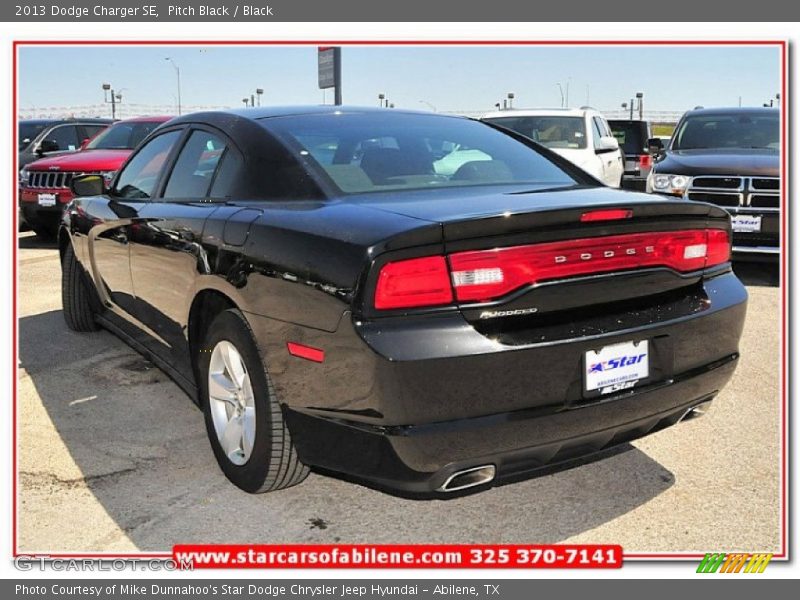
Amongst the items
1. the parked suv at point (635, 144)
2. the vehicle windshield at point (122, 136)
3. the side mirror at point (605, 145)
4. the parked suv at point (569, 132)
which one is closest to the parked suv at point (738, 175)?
the side mirror at point (605, 145)

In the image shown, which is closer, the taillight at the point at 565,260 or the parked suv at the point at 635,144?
the taillight at the point at 565,260

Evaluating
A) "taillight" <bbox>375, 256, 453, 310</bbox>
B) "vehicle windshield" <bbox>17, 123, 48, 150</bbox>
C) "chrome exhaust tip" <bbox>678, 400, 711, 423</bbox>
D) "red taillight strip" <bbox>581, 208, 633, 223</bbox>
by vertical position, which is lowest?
"chrome exhaust tip" <bbox>678, 400, 711, 423</bbox>

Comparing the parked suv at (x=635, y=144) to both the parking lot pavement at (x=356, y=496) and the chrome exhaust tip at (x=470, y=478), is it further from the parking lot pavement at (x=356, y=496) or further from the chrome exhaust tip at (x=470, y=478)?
the chrome exhaust tip at (x=470, y=478)

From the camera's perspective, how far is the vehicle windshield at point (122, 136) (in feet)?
35.2

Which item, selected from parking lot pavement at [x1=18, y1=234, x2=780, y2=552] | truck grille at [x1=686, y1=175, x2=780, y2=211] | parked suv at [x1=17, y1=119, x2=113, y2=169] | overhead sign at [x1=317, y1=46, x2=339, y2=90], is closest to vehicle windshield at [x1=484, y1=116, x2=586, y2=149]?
truck grille at [x1=686, y1=175, x2=780, y2=211]

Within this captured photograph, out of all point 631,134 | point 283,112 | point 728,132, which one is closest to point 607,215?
point 283,112

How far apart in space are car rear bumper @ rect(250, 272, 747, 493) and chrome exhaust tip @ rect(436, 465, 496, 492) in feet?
0.08

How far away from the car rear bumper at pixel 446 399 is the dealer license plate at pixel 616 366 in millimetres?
27

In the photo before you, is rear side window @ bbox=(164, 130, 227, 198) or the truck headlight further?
the truck headlight

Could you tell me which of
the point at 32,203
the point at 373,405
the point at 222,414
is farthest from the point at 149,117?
the point at 373,405

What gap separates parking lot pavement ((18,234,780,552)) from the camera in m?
2.84

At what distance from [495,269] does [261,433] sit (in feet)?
3.61

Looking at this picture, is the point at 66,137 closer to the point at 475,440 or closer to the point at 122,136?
the point at 122,136

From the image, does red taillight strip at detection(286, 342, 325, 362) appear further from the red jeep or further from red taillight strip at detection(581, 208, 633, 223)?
the red jeep
